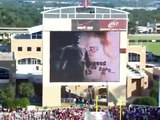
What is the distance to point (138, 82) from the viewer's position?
135ft

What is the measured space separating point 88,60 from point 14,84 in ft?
17.9

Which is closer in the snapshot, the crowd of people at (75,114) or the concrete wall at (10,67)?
the crowd of people at (75,114)

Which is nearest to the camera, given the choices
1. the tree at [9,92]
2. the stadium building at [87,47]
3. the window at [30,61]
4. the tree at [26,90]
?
the stadium building at [87,47]

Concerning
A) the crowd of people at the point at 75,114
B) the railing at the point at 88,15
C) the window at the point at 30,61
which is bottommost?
the crowd of people at the point at 75,114

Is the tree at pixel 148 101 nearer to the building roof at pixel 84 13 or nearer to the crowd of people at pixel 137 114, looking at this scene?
the crowd of people at pixel 137 114

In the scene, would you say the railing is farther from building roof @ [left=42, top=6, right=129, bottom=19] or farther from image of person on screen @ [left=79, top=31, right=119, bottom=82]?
image of person on screen @ [left=79, top=31, right=119, bottom=82]

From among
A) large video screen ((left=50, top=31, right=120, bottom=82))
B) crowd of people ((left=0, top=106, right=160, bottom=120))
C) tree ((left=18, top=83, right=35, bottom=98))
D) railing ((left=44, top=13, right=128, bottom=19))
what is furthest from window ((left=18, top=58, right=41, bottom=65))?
crowd of people ((left=0, top=106, right=160, bottom=120))

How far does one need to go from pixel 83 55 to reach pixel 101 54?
1002mm

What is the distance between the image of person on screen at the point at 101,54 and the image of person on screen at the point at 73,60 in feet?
0.91

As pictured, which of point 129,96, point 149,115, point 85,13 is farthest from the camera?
point 129,96

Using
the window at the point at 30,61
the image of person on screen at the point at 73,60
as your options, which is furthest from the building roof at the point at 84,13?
the window at the point at 30,61

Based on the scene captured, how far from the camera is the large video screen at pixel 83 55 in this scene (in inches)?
1485

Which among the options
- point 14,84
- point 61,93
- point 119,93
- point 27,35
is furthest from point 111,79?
point 27,35

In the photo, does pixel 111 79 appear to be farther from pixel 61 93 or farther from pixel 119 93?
pixel 61 93
